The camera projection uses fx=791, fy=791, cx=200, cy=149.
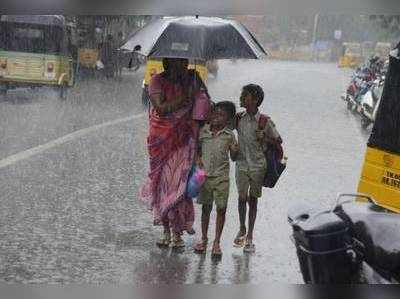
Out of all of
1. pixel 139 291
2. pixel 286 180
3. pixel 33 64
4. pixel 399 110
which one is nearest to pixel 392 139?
pixel 399 110

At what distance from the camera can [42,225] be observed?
6.42m

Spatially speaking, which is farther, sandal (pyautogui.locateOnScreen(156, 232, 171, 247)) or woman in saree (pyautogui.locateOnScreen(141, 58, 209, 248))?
sandal (pyautogui.locateOnScreen(156, 232, 171, 247))

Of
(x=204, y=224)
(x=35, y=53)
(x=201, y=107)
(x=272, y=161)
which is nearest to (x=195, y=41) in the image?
(x=201, y=107)

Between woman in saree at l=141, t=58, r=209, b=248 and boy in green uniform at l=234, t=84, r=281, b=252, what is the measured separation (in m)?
0.32

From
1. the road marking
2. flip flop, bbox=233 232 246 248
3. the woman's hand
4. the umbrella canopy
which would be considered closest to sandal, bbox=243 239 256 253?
Result: flip flop, bbox=233 232 246 248

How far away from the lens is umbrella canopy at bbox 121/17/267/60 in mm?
5262

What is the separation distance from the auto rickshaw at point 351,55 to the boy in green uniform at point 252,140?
43216 millimetres

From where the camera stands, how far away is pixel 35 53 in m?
17.8

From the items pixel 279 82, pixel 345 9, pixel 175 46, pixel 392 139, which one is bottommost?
pixel 279 82

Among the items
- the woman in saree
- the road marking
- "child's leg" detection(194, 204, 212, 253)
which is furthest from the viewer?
the road marking

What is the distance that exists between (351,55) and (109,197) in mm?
42911

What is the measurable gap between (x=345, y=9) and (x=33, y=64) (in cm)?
1452

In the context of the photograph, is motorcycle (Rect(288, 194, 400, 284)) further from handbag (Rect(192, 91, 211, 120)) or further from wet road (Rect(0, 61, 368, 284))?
handbag (Rect(192, 91, 211, 120))

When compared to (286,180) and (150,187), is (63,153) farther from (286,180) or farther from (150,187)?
(150,187)
